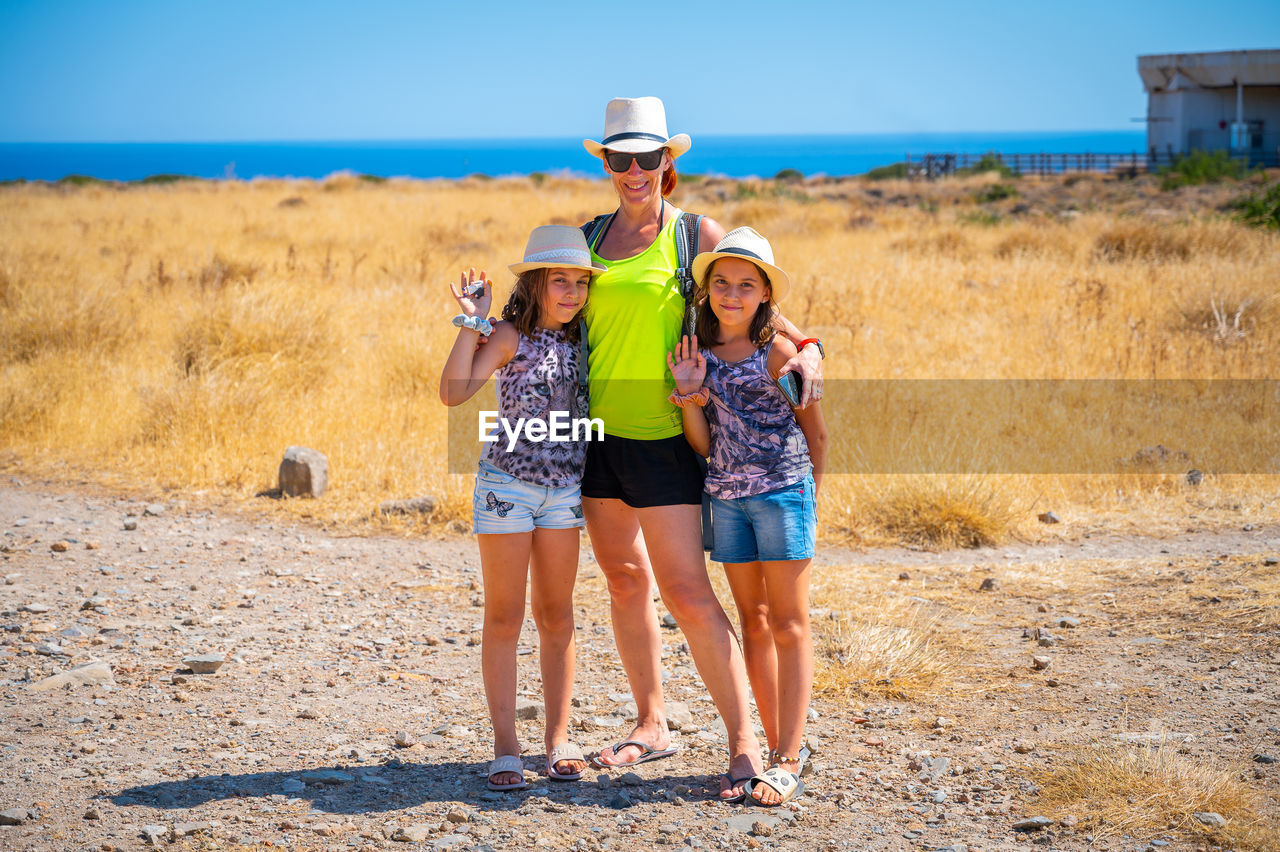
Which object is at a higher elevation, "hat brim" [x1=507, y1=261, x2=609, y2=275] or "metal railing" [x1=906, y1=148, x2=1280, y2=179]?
"metal railing" [x1=906, y1=148, x2=1280, y2=179]

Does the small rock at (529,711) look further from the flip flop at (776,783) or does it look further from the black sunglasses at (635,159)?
the black sunglasses at (635,159)

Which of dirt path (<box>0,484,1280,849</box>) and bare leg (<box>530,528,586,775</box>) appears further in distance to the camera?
bare leg (<box>530,528,586,775</box>)

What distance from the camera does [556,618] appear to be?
10.9 ft

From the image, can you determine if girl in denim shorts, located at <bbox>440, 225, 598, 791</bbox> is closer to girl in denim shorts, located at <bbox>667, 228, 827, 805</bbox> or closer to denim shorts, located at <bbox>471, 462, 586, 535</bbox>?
denim shorts, located at <bbox>471, 462, 586, 535</bbox>

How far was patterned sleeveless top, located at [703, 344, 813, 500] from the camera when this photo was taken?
312 cm

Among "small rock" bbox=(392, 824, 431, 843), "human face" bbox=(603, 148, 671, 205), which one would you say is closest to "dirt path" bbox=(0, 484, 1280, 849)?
"small rock" bbox=(392, 824, 431, 843)

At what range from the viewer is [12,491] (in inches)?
266

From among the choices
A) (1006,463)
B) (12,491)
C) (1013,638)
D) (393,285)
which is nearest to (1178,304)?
(1006,463)

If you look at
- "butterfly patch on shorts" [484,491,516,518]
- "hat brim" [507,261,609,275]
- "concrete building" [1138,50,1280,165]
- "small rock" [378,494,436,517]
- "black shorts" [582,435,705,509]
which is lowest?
"small rock" [378,494,436,517]

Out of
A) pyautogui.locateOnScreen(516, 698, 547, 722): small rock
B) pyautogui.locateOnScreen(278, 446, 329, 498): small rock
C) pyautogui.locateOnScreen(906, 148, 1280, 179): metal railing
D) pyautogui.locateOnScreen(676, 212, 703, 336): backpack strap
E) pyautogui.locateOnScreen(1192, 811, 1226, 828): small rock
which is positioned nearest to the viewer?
pyautogui.locateOnScreen(1192, 811, 1226, 828): small rock

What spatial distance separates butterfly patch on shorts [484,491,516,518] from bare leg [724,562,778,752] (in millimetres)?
687

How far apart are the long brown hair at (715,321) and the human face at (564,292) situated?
0.35 meters

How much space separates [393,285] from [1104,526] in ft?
29.4

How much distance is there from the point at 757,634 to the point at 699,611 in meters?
0.24
